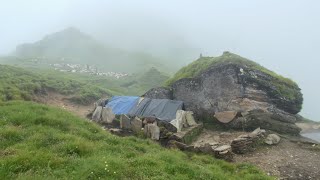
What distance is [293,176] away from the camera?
1611 cm

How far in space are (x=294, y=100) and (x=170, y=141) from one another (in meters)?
15.4

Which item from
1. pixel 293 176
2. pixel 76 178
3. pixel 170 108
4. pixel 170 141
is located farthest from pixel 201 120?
pixel 76 178

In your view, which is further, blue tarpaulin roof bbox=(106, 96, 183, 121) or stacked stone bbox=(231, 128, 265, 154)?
blue tarpaulin roof bbox=(106, 96, 183, 121)

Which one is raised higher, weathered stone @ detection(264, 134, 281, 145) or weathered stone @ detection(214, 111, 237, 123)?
weathered stone @ detection(214, 111, 237, 123)

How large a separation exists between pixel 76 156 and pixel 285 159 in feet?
39.4

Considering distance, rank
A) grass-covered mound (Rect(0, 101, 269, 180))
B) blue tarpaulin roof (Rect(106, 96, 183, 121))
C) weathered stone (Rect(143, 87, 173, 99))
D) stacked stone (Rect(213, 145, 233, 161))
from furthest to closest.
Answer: weathered stone (Rect(143, 87, 173, 99))
blue tarpaulin roof (Rect(106, 96, 183, 121))
stacked stone (Rect(213, 145, 233, 161))
grass-covered mound (Rect(0, 101, 269, 180))

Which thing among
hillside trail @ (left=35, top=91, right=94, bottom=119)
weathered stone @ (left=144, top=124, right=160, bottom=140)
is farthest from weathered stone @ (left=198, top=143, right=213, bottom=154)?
hillside trail @ (left=35, top=91, right=94, bottom=119)

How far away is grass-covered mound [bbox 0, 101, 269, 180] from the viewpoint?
11219 millimetres

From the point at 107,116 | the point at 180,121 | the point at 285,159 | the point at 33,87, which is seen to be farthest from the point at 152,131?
the point at 33,87

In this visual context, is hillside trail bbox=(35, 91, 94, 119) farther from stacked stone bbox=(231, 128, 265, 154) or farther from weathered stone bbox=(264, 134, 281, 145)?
weathered stone bbox=(264, 134, 281, 145)

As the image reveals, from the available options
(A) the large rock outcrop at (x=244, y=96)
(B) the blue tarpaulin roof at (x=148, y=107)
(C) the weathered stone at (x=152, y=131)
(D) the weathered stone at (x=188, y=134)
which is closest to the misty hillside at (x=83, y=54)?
(B) the blue tarpaulin roof at (x=148, y=107)

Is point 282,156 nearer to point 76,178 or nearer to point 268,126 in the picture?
point 268,126

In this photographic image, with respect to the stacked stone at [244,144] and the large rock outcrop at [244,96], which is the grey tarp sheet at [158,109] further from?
the stacked stone at [244,144]

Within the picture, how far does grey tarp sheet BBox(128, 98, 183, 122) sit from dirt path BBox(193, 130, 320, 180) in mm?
4564
